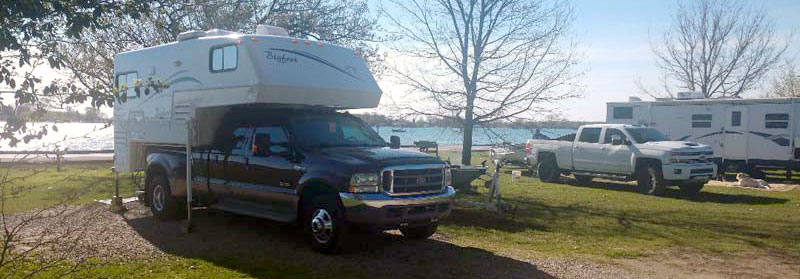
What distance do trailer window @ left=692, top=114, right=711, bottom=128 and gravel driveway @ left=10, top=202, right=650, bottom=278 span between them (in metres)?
13.6

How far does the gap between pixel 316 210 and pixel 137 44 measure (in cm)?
1095

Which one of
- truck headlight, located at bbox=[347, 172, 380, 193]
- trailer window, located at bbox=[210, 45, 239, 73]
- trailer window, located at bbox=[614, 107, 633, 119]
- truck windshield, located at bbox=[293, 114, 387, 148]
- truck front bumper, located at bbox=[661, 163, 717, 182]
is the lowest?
truck front bumper, located at bbox=[661, 163, 717, 182]

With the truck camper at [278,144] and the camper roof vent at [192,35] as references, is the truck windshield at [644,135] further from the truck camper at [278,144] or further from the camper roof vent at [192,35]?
the camper roof vent at [192,35]

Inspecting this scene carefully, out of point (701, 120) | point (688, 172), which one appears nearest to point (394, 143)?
point (688, 172)

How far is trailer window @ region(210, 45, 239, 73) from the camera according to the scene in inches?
361

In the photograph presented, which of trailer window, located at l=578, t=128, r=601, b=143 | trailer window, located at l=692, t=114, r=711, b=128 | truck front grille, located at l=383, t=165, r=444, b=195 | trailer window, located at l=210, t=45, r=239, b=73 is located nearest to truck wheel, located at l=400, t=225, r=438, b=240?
truck front grille, located at l=383, t=165, r=444, b=195

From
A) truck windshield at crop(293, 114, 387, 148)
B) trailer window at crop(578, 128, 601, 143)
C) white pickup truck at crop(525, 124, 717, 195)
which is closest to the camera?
truck windshield at crop(293, 114, 387, 148)

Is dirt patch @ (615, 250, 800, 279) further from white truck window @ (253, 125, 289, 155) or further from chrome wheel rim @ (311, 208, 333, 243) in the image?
white truck window @ (253, 125, 289, 155)

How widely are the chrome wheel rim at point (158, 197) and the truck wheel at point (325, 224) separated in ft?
11.5

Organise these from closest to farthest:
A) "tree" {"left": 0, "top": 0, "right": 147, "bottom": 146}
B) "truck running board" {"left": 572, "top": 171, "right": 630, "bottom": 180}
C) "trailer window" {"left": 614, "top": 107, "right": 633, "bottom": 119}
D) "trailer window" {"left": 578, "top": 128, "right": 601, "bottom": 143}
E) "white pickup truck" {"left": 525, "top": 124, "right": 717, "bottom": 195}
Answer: "tree" {"left": 0, "top": 0, "right": 147, "bottom": 146}
"white pickup truck" {"left": 525, "top": 124, "right": 717, "bottom": 195}
"truck running board" {"left": 572, "top": 171, "right": 630, "bottom": 180}
"trailer window" {"left": 578, "top": 128, "right": 601, "bottom": 143}
"trailer window" {"left": 614, "top": 107, "right": 633, "bottom": 119}

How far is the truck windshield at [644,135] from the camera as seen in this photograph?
16406 millimetres

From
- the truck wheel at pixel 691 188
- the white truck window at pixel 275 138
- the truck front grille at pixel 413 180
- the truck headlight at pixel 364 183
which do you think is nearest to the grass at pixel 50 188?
the white truck window at pixel 275 138

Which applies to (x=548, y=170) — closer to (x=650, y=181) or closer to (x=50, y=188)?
(x=650, y=181)

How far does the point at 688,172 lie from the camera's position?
15125 mm
